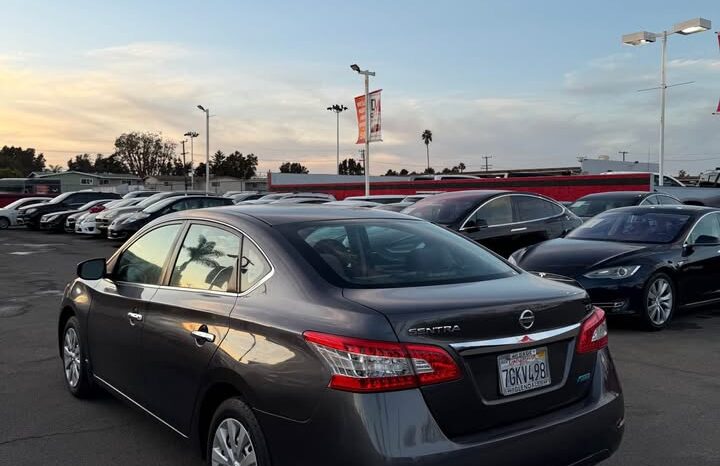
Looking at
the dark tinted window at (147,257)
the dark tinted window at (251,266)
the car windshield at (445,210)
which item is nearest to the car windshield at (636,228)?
the car windshield at (445,210)

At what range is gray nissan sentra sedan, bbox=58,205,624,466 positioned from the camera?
261 centimetres

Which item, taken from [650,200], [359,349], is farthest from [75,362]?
[650,200]

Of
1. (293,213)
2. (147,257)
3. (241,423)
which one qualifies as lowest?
(241,423)

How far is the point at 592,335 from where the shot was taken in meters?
3.25

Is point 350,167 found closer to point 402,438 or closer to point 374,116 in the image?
point 374,116

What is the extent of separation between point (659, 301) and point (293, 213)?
5.49 metres

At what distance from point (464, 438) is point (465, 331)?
44 cm

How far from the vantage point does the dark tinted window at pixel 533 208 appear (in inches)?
457

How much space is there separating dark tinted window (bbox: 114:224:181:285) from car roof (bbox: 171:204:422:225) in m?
0.19

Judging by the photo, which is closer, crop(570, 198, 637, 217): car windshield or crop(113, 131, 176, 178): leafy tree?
crop(570, 198, 637, 217): car windshield

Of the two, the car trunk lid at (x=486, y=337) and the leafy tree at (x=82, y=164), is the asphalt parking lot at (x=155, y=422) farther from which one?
the leafy tree at (x=82, y=164)

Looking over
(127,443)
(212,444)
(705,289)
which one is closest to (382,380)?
(212,444)

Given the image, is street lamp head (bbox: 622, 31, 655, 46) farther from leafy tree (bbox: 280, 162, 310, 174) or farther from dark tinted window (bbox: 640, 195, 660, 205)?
leafy tree (bbox: 280, 162, 310, 174)

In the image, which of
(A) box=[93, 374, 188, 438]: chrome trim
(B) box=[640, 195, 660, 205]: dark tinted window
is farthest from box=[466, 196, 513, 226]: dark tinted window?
(A) box=[93, 374, 188, 438]: chrome trim
